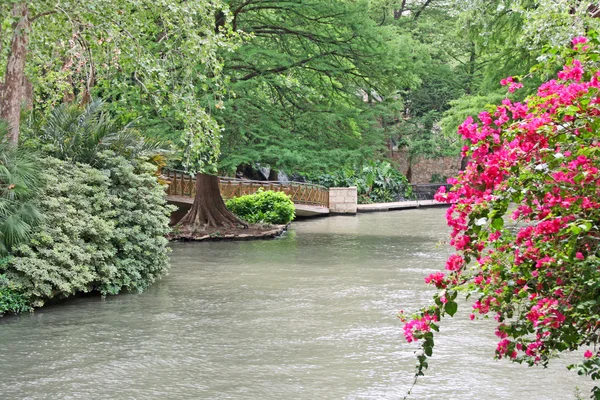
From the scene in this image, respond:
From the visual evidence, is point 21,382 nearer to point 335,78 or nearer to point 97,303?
point 97,303

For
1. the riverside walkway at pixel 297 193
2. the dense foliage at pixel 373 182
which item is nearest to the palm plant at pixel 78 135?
the riverside walkway at pixel 297 193

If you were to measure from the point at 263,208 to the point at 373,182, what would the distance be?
59.3 ft

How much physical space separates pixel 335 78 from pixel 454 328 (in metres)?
13.7

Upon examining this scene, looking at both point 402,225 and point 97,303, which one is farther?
point 402,225

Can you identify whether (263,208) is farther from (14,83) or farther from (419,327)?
(419,327)

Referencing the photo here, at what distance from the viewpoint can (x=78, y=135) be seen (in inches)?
564

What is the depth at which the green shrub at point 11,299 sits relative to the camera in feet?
38.3

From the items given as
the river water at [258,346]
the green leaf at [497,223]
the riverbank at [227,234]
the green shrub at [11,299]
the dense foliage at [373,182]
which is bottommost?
the river water at [258,346]

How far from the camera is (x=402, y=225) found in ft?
101

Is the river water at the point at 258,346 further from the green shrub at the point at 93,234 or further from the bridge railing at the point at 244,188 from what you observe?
the bridge railing at the point at 244,188

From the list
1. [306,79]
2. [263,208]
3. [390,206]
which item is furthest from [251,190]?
[306,79]

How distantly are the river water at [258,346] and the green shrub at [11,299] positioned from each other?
0.23 metres

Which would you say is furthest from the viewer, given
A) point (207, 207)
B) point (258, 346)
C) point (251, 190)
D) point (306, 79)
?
point (251, 190)

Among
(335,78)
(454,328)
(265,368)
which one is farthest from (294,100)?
(265,368)
